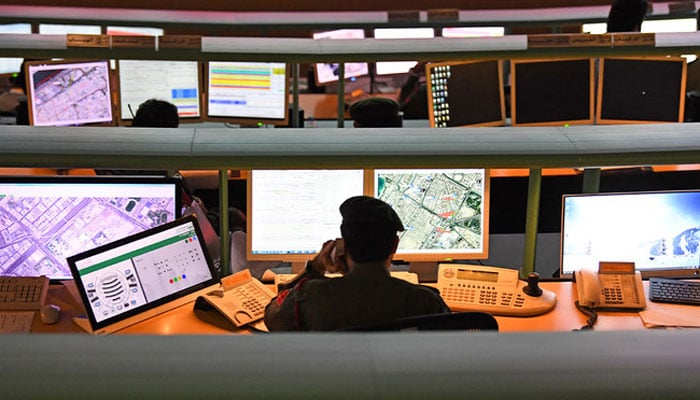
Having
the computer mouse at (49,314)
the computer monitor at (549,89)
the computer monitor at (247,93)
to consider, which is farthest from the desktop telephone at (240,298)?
the computer monitor at (247,93)

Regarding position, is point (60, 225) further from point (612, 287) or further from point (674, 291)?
point (674, 291)

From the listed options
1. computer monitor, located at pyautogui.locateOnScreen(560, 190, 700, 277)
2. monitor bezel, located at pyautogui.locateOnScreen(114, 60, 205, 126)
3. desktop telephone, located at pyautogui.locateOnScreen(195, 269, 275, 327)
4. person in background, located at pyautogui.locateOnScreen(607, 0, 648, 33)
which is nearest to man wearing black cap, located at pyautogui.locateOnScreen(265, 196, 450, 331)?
desktop telephone, located at pyautogui.locateOnScreen(195, 269, 275, 327)

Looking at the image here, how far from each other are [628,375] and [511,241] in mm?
2742

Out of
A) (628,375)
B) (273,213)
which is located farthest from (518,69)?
(628,375)

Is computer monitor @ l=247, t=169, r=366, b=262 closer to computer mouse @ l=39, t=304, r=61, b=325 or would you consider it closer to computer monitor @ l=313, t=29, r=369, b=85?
computer mouse @ l=39, t=304, r=61, b=325

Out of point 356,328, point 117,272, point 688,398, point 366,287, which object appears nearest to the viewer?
point 688,398

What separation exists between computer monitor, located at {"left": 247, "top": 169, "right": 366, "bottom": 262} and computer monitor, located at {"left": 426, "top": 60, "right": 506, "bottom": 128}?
1306 millimetres

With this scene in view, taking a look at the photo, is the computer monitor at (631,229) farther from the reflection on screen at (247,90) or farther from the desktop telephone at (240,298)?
the reflection on screen at (247,90)

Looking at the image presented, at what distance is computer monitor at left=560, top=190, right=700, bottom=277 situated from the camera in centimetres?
252

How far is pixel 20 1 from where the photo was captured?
7.34 meters

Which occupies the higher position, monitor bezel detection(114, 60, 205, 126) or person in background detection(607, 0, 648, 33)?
person in background detection(607, 0, 648, 33)

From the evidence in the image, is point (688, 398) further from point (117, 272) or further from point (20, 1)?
point (20, 1)

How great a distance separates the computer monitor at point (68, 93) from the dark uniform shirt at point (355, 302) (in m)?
2.65

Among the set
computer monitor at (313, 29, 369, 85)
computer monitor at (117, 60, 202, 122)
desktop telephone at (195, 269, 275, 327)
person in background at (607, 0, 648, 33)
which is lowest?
desktop telephone at (195, 269, 275, 327)
